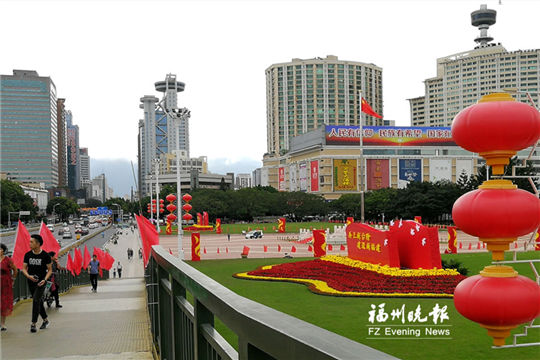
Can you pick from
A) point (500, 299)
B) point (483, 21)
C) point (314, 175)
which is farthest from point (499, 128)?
point (483, 21)

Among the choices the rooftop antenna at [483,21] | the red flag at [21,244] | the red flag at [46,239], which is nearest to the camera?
the red flag at [21,244]

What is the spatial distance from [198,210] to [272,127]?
284ft

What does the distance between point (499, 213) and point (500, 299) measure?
600 millimetres

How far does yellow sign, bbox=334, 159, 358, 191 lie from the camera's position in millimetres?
111312

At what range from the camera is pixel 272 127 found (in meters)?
167

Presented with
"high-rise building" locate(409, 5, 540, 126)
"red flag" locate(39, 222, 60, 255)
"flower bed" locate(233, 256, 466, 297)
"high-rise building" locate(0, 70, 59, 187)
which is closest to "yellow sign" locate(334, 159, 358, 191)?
"high-rise building" locate(409, 5, 540, 126)

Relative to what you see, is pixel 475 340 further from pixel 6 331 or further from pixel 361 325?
pixel 6 331

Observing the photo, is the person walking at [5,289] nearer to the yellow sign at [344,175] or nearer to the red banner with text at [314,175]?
the yellow sign at [344,175]

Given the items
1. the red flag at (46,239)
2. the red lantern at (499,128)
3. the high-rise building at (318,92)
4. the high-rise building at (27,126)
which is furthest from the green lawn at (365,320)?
the high-rise building at (27,126)

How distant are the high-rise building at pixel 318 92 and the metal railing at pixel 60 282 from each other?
130 metres

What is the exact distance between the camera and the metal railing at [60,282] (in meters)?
12.2

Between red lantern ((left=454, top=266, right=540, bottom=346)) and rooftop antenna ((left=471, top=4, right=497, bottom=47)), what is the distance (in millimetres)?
137408

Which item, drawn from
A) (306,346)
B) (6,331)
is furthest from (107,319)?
Result: (306,346)

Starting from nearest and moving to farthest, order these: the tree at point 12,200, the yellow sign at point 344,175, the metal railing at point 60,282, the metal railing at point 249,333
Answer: the metal railing at point 249,333
the metal railing at point 60,282
the tree at point 12,200
the yellow sign at point 344,175
